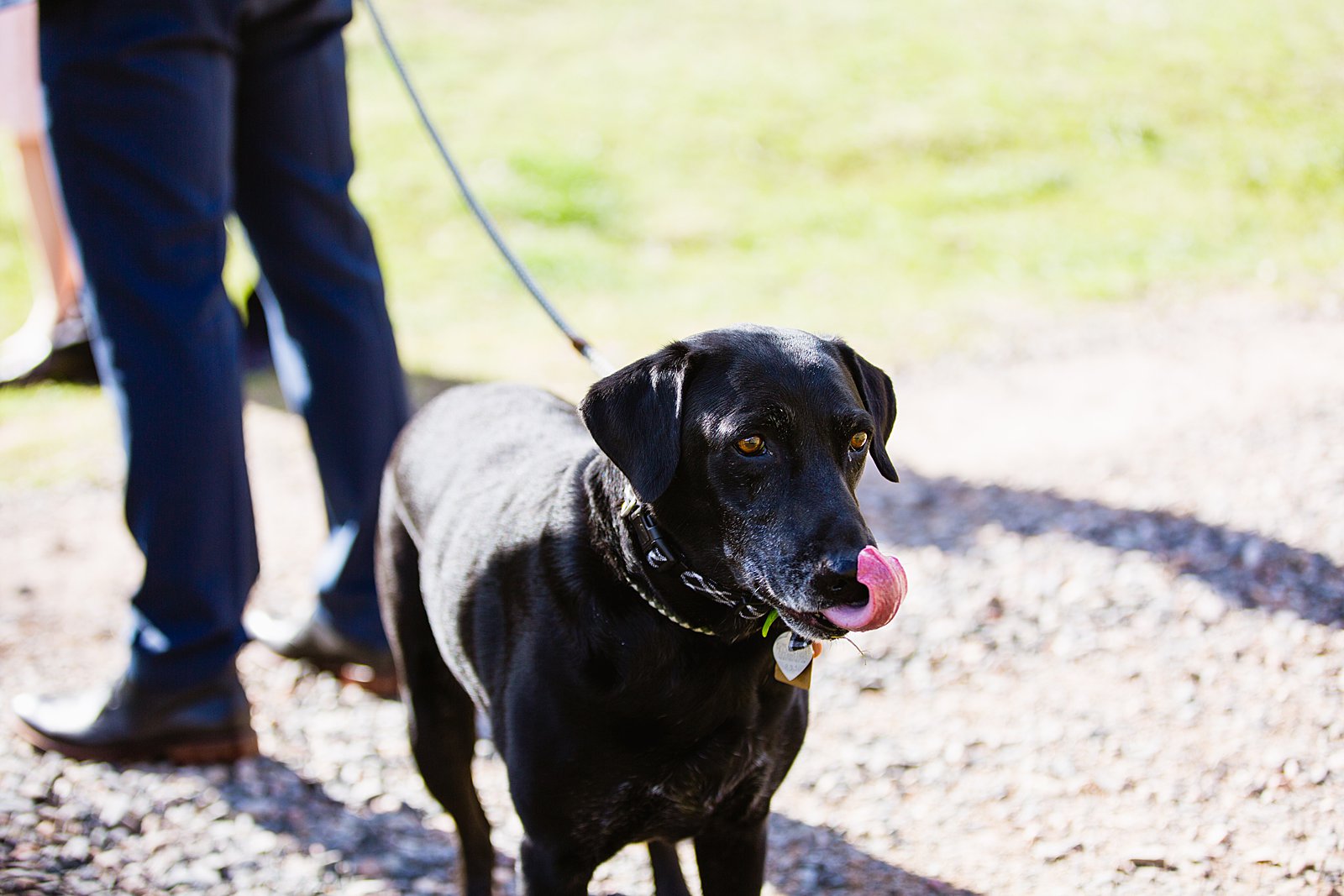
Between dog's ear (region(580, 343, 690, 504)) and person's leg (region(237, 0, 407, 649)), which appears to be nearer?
dog's ear (region(580, 343, 690, 504))

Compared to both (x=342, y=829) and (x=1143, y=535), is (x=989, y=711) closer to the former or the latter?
(x=1143, y=535)

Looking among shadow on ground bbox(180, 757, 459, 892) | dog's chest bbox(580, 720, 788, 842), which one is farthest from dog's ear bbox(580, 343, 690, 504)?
shadow on ground bbox(180, 757, 459, 892)

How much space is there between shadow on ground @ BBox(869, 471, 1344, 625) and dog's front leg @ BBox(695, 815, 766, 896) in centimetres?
214

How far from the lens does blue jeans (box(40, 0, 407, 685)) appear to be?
3141 millimetres

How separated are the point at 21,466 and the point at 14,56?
2.60m

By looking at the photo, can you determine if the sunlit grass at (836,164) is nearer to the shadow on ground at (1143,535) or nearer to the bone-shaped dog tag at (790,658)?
the shadow on ground at (1143,535)

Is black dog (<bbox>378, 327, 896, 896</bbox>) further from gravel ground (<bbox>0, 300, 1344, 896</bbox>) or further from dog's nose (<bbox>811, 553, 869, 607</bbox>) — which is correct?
gravel ground (<bbox>0, 300, 1344, 896</bbox>)

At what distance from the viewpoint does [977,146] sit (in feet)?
34.1

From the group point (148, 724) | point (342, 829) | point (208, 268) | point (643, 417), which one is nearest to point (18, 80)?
point (208, 268)

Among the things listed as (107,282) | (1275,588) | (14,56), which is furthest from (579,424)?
(14,56)

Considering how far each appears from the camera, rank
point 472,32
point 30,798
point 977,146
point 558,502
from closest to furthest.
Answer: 1. point 558,502
2. point 30,798
3. point 977,146
4. point 472,32

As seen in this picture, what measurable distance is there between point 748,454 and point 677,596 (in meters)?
0.29

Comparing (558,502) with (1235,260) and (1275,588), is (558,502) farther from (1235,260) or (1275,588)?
(1235,260)

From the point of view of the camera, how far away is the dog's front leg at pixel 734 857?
2.48 meters
